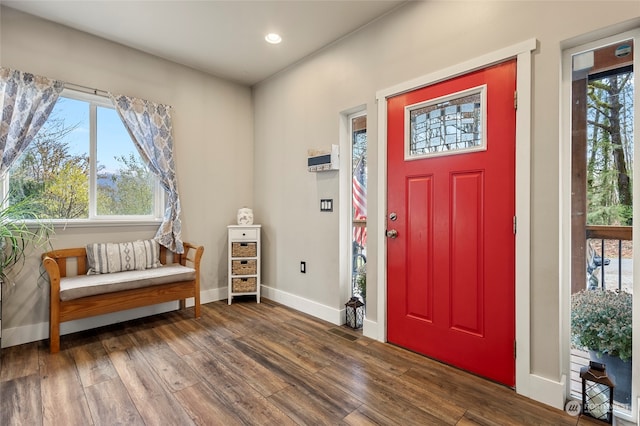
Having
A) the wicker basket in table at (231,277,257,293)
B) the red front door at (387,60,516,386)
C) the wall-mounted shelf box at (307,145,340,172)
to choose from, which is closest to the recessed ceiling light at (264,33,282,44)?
the wall-mounted shelf box at (307,145,340,172)

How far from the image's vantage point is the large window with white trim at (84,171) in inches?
100

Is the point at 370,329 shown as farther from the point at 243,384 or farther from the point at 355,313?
the point at 243,384

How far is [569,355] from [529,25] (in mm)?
1899

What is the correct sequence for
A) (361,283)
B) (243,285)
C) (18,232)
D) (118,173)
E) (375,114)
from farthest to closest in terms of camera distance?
(243,285), (118,173), (361,283), (375,114), (18,232)

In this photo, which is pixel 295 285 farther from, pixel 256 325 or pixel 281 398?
pixel 281 398

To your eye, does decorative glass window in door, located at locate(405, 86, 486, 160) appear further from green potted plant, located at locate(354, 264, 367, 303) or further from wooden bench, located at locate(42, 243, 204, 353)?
wooden bench, located at locate(42, 243, 204, 353)

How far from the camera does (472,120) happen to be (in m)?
2.01

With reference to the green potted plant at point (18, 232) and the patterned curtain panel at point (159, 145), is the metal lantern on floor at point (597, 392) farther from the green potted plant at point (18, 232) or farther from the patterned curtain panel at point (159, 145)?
the green potted plant at point (18, 232)

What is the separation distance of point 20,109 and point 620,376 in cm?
431

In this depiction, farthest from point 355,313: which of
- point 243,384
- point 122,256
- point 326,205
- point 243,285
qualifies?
point 122,256

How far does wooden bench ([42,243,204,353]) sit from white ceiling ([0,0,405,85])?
195 cm

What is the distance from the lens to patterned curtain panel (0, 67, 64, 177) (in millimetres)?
2324

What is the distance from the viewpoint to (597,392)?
5.18 feet

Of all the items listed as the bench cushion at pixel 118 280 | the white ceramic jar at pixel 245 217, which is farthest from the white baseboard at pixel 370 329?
the white ceramic jar at pixel 245 217
